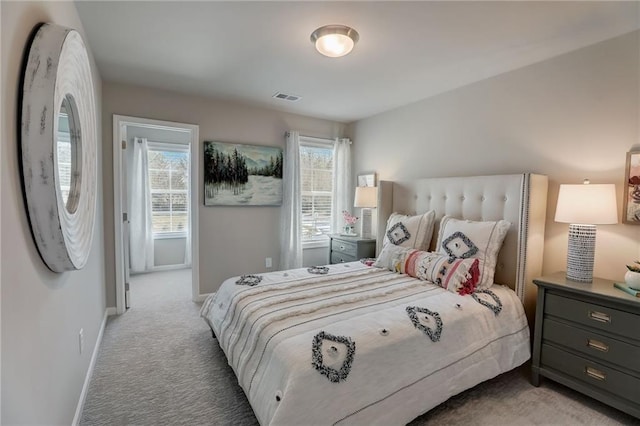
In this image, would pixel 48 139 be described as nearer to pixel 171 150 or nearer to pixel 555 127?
pixel 555 127

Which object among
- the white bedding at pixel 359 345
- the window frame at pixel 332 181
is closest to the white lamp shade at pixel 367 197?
the window frame at pixel 332 181

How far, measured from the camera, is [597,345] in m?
1.88

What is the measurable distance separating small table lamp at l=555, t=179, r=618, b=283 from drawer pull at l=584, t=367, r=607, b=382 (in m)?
0.56

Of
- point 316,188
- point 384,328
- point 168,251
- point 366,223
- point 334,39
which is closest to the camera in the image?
point 384,328

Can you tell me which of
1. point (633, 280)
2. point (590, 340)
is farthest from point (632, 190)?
point (590, 340)

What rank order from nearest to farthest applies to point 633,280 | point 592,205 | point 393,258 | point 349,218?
1. point 633,280
2. point 592,205
3. point 393,258
4. point 349,218

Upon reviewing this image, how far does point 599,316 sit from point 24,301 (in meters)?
2.95

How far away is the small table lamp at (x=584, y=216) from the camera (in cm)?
195

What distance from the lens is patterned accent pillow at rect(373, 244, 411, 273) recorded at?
2773 mm

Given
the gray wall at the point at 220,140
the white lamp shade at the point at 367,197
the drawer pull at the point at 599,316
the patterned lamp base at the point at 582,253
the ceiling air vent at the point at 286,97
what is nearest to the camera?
the drawer pull at the point at 599,316

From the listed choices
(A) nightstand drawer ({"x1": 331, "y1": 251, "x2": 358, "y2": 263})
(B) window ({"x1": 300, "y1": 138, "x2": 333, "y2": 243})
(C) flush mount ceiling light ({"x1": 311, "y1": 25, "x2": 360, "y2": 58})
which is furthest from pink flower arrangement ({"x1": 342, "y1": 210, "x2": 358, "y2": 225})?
(C) flush mount ceiling light ({"x1": 311, "y1": 25, "x2": 360, "y2": 58})

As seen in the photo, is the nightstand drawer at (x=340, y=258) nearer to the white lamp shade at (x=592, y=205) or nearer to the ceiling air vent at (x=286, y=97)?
the ceiling air vent at (x=286, y=97)

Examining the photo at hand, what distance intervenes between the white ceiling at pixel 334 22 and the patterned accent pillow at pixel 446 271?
1664mm

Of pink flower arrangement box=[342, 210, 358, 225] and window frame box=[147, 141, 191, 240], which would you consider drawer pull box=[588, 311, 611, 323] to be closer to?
pink flower arrangement box=[342, 210, 358, 225]
